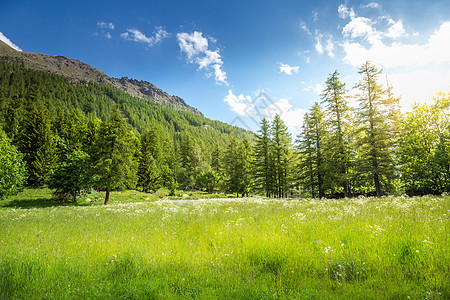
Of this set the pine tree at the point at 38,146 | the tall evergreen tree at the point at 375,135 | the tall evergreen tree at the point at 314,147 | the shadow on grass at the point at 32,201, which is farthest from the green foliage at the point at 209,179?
the tall evergreen tree at the point at 375,135

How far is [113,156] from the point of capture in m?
23.4

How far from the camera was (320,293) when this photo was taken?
2846 millimetres

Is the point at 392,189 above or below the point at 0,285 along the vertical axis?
above

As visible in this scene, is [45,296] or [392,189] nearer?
[45,296]

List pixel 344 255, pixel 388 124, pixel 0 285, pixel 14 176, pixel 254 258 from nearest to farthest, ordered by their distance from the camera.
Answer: pixel 0 285 → pixel 344 255 → pixel 254 258 → pixel 388 124 → pixel 14 176

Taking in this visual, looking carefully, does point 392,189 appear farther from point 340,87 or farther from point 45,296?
point 45,296

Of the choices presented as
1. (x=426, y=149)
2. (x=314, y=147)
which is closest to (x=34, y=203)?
(x=314, y=147)

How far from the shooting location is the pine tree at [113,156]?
23234 millimetres

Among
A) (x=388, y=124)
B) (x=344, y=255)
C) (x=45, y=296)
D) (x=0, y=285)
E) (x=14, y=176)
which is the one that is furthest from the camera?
(x=14, y=176)

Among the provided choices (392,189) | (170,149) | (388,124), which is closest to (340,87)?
(388,124)

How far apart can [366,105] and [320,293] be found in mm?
24291

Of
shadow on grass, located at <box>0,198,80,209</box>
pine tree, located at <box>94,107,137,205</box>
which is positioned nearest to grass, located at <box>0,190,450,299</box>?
pine tree, located at <box>94,107,137,205</box>

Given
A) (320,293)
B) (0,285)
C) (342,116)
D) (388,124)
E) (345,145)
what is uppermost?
(342,116)

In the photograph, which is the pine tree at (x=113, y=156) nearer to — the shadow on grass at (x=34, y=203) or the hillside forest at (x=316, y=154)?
the hillside forest at (x=316, y=154)
